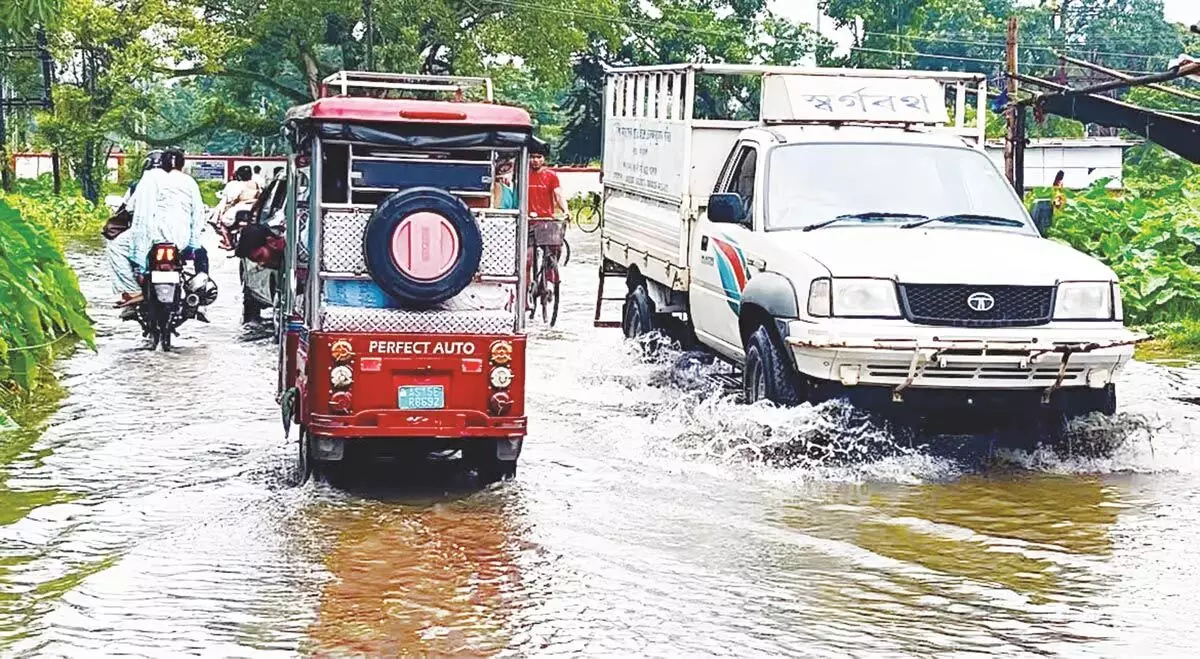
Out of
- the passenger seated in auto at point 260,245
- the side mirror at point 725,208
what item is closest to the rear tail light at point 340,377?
the passenger seated in auto at point 260,245

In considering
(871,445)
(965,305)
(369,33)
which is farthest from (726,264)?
(369,33)

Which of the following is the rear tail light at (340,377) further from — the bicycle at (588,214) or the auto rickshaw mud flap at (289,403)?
the bicycle at (588,214)

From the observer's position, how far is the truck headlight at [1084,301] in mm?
10594

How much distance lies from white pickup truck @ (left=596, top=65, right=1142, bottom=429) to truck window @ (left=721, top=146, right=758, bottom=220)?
0.02 meters

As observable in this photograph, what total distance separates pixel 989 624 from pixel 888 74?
7056 mm

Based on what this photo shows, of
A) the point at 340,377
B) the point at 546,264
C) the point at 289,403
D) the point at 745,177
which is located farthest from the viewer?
the point at 546,264

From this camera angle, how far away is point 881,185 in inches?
475

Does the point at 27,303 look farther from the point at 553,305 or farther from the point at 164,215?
the point at 553,305

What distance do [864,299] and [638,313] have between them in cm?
565

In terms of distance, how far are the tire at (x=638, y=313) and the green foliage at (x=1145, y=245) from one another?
244 inches

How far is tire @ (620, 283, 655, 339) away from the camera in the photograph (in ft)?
51.7

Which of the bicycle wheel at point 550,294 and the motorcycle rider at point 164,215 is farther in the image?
the bicycle wheel at point 550,294

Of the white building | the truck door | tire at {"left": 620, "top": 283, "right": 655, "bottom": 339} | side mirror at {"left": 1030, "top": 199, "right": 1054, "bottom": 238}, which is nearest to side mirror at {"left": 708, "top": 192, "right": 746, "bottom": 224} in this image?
the truck door

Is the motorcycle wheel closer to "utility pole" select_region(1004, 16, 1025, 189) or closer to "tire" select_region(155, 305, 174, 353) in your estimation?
"tire" select_region(155, 305, 174, 353)
